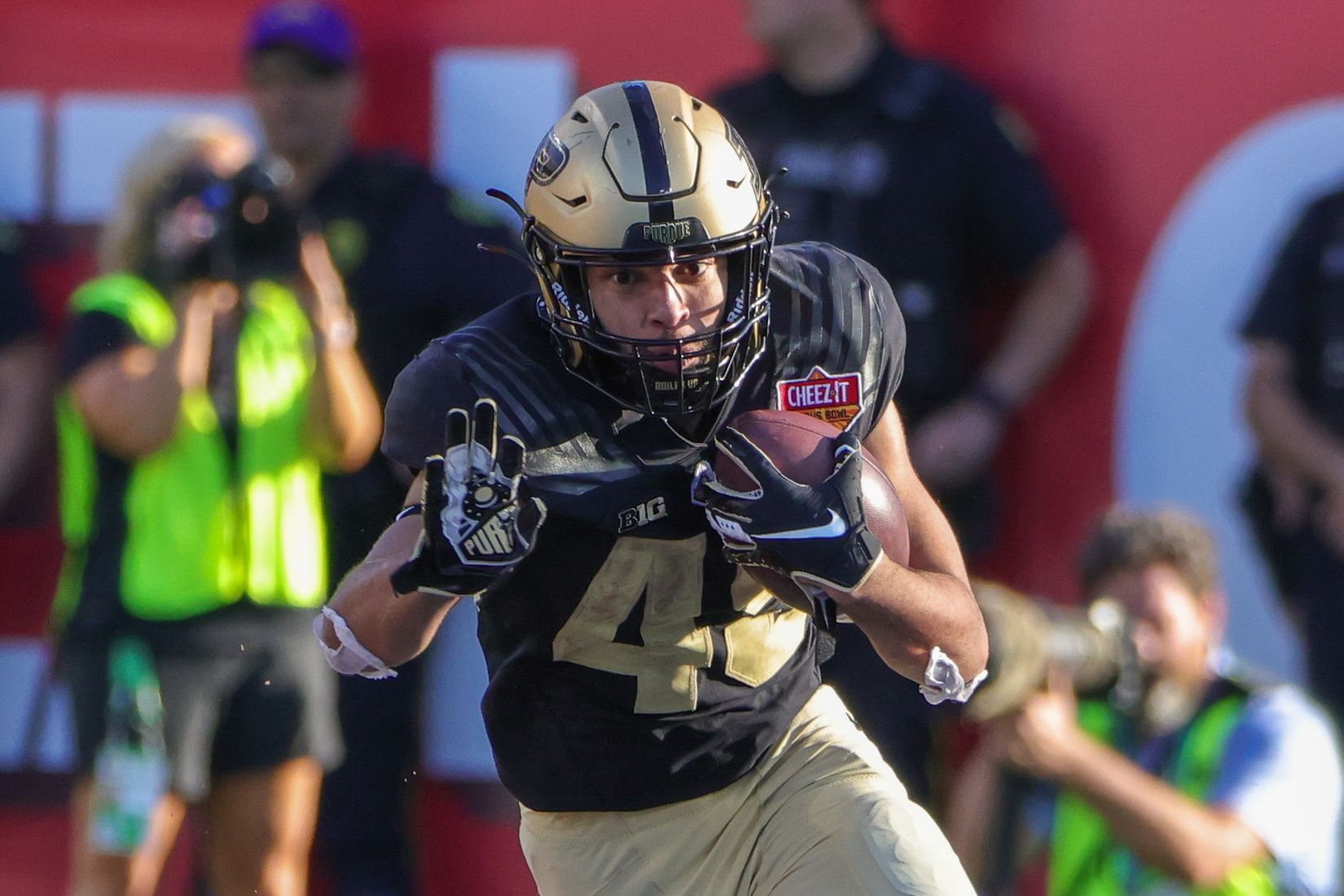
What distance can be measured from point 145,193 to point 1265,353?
256cm

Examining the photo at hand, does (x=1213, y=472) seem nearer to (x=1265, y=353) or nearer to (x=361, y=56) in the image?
(x=1265, y=353)

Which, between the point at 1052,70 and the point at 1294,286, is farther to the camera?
the point at 1052,70

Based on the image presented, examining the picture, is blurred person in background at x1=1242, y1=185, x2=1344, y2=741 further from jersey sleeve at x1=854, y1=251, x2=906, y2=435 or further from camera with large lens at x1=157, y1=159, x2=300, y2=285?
camera with large lens at x1=157, y1=159, x2=300, y2=285

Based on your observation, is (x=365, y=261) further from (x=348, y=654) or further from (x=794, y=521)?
(x=794, y=521)

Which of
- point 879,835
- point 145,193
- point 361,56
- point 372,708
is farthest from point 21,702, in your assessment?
point 879,835

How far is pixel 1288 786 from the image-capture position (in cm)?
368

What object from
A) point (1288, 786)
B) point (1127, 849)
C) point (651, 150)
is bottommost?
point (1127, 849)

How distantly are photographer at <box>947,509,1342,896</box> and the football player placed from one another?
706 millimetres

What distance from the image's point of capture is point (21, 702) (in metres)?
5.19

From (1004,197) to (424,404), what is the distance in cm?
228

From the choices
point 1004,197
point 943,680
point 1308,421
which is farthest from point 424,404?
point 1308,421

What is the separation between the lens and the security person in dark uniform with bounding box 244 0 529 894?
4.73 metres

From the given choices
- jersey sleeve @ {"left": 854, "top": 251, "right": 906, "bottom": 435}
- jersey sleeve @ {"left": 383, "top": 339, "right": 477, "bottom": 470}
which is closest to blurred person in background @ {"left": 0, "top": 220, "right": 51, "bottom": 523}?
jersey sleeve @ {"left": 383, "top": 339, "right": 477, "bottom": 470}

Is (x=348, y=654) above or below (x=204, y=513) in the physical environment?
above
